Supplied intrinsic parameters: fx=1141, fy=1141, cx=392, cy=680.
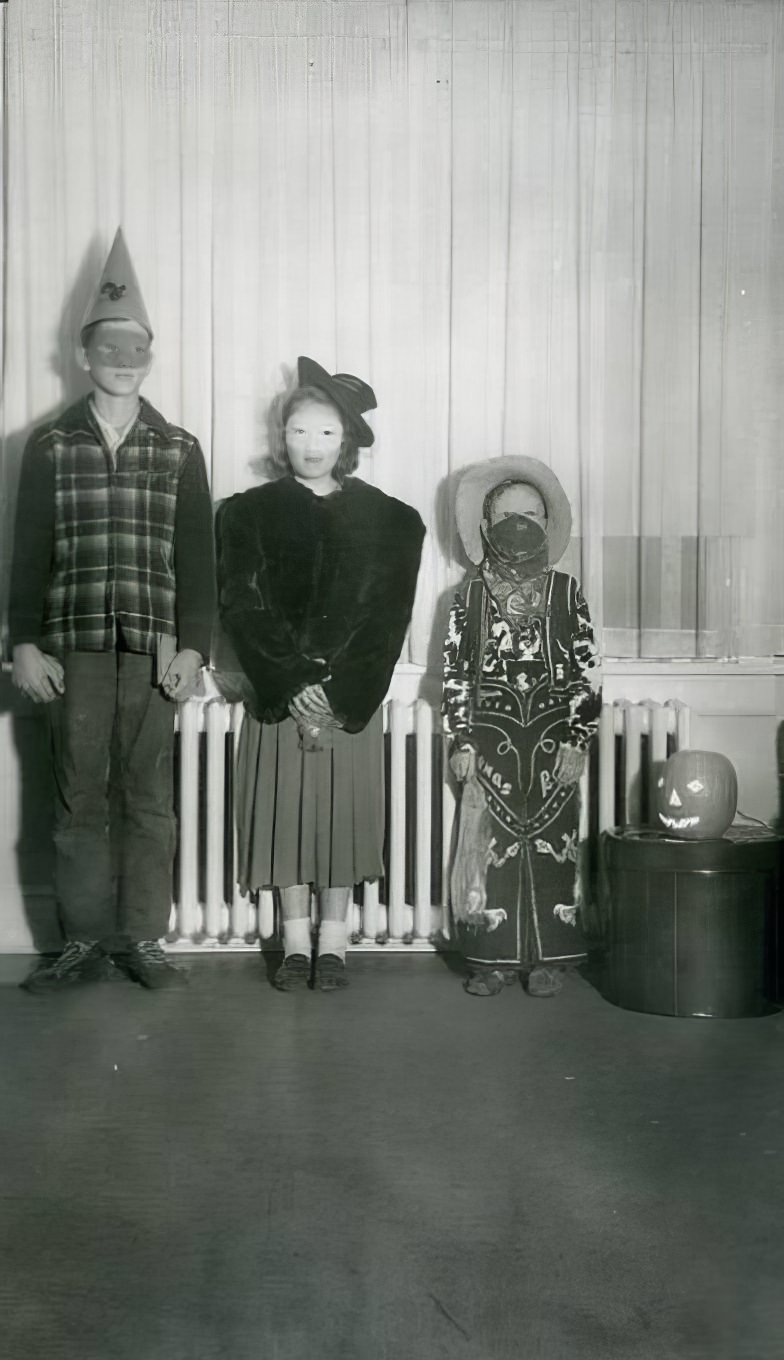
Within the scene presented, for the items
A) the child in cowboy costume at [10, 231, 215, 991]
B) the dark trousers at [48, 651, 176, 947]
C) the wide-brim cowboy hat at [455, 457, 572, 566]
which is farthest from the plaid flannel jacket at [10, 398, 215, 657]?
the wide-brim cowboy hat at [455, 457, 572, 566]

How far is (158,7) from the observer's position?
1.33 metres

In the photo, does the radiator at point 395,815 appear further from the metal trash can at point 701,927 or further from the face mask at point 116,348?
the face mask at point 116,348

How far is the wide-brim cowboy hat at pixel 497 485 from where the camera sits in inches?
61.4

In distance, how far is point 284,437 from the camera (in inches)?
59.2

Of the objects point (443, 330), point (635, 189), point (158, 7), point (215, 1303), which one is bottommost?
point (215, 1303)

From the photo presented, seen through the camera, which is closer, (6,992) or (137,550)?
(137,550)

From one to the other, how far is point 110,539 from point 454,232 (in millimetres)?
608

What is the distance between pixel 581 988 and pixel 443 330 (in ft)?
3.81

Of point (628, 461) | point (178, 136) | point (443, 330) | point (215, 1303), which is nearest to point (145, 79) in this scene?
point (178, 136)

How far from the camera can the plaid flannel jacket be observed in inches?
58.0

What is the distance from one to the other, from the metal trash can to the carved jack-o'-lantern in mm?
27

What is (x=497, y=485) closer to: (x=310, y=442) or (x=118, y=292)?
(x=310, y=442)

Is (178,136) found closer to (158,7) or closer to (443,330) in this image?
(158,7)

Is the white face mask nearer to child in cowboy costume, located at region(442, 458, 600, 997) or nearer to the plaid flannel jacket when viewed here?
the plaid flannel jacket
